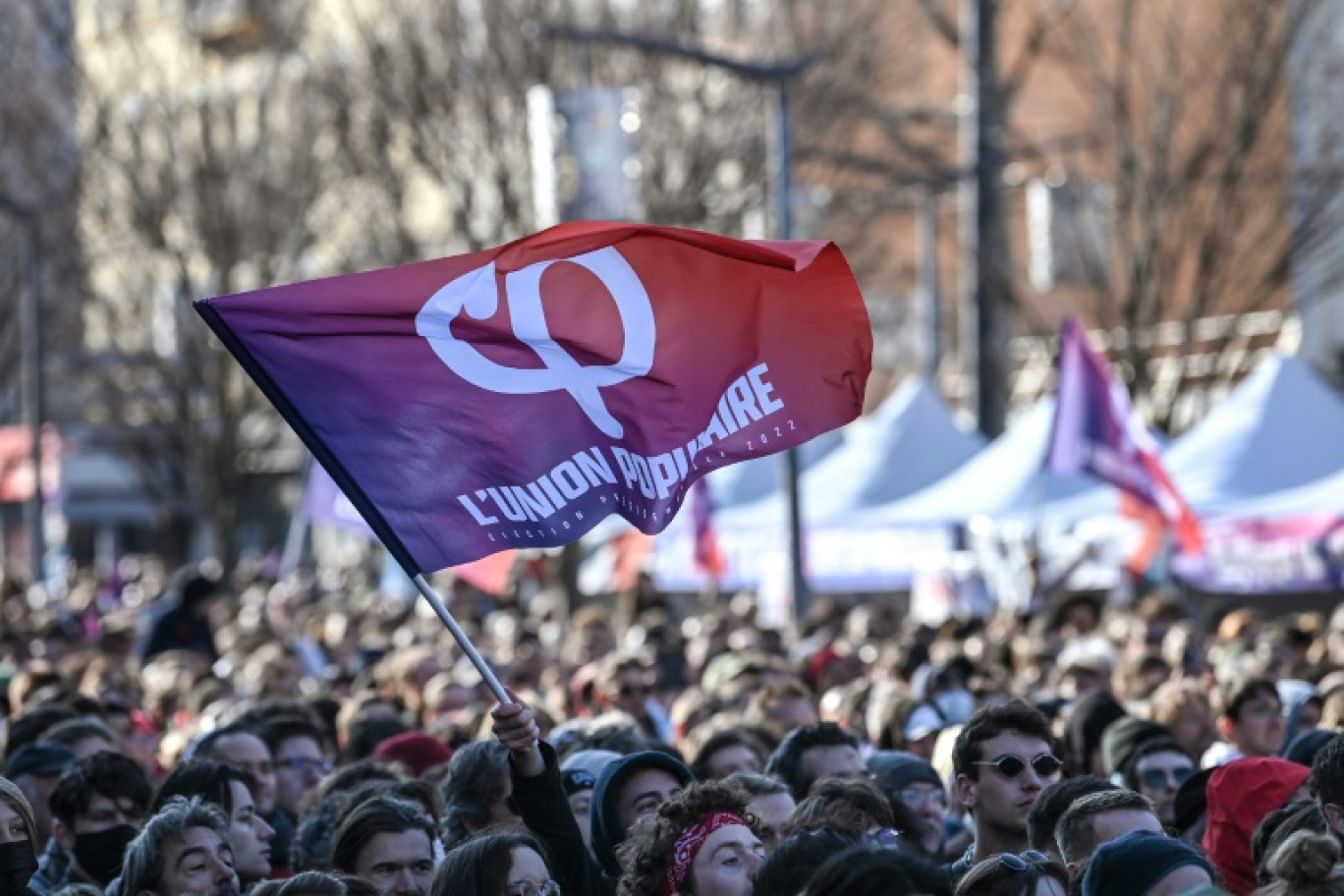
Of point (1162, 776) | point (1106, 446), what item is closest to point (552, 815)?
point (1162, 776)

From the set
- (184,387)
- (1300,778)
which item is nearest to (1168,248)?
(184,387)

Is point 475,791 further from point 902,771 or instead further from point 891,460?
point 891,460

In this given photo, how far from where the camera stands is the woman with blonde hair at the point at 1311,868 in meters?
5.18

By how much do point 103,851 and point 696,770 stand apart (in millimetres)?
2098

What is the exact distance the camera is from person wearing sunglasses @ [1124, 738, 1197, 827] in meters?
9.35

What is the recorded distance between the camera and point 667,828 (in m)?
6.62

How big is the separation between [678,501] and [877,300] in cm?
3422

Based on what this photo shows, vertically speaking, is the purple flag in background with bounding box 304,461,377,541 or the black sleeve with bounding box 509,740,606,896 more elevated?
the purple flag in background with bounding box 304,461,377,541

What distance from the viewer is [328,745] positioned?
448 inches

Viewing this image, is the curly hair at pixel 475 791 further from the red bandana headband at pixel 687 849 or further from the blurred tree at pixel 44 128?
the blurred tree at pixel 44 128

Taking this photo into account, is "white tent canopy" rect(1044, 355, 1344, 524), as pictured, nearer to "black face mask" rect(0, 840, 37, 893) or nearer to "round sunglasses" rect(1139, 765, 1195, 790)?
"round sunglasses" rect(1139, 765, 1195, 790)

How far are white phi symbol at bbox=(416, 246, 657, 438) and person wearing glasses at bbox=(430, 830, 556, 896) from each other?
1.83m

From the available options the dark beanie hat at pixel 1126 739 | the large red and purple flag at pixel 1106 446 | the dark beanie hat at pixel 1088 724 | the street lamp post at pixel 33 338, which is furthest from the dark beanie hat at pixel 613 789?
the street lamp post at pixel 33 338

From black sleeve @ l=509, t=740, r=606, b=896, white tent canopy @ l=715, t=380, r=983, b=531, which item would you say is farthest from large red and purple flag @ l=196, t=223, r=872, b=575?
white tent canopy @ l=715, t=380, r=983, b=531
